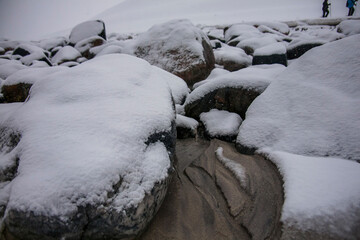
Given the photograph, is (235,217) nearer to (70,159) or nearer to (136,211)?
(136,211)

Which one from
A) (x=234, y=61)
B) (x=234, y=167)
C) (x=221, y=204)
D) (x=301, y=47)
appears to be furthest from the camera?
(x=234, y=61)

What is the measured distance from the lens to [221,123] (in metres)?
2.24

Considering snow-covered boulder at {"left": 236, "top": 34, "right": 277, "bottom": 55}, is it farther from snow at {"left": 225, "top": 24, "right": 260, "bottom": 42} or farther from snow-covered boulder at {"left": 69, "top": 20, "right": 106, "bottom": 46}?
snow-covered boulder at {"left": 69, "top": 20, "right": 106, "bottom": 46}

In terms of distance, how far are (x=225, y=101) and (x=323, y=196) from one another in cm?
148

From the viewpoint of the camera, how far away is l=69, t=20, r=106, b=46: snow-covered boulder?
7832 mm

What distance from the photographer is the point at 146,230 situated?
1.21 m

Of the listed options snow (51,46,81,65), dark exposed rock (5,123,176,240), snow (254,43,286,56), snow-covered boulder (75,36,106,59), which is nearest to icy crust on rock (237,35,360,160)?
dark exposed rock (5,123,176,240)

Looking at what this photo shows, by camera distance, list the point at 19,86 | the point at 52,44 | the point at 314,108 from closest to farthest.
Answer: the point at 314,108 → the point at 19,86 → the point at 52,44

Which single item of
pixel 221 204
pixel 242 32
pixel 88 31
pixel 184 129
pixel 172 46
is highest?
pixel 88 31

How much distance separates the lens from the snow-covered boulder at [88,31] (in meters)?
7.83

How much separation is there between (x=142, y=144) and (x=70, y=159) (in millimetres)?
413

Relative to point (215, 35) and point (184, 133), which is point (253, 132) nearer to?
point (184, 133)

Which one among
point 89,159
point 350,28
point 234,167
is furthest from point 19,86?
point 350,28

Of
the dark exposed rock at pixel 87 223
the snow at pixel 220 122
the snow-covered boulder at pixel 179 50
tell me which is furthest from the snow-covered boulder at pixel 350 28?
the dark exposed rock at pixel 87 223
